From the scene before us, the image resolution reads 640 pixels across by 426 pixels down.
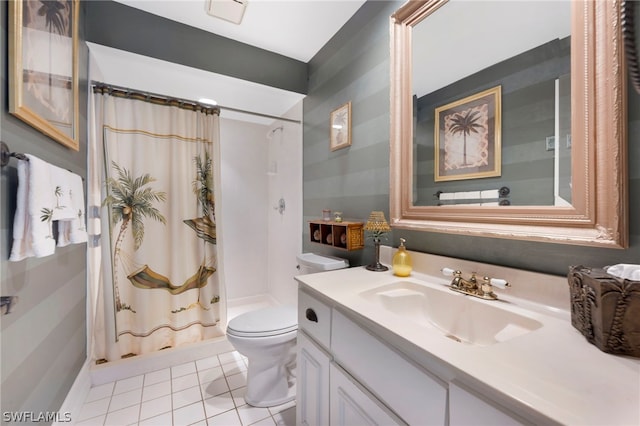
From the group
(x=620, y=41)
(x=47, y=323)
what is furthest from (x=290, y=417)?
(x=620, y=41)

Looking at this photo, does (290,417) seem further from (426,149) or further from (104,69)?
(104,69)

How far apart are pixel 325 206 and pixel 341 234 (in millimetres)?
389

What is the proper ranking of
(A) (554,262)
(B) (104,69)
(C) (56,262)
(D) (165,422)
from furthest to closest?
1. (B) (104,69)
2. (D) (165,422)
3. (C) (56,262)
4. (A) (554,262)

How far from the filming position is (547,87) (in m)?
0.83

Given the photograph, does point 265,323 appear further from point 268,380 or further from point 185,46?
point 185,46

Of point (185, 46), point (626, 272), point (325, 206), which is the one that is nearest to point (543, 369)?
point (626, 272)

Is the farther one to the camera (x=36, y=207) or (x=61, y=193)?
(x=61, y=193)

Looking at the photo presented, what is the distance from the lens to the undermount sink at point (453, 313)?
30.9 inches

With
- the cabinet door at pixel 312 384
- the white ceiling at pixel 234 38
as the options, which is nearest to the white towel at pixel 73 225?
the white ceiling at pixel 234 38

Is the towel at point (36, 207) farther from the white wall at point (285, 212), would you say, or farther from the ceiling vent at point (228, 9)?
the white wall at point (285, 212)

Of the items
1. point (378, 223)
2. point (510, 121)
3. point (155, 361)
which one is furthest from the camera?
point (155, 361)

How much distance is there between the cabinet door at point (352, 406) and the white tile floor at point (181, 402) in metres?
0.70

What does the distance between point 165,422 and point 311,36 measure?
2.58 m

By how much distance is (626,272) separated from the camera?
0.60m
